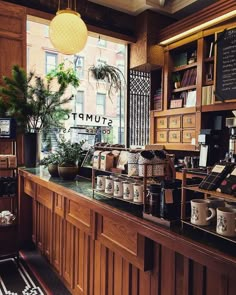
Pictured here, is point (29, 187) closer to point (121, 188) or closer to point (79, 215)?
point (79, 215)

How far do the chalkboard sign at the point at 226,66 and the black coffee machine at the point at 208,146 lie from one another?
47 cm

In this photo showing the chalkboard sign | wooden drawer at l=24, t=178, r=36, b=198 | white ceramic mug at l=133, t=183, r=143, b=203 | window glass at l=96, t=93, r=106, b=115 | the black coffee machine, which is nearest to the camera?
white ceramic mug at l=133, t=183, r=143, b=203

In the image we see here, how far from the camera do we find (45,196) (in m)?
2.61

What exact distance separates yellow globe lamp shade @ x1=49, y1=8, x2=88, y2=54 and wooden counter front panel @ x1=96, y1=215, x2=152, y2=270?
170 centimetres

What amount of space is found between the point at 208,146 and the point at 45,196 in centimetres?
222

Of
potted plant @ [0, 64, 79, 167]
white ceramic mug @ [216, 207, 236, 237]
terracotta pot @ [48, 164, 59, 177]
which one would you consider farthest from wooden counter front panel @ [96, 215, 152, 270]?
potted plant @ [0, 64, 79, 167]

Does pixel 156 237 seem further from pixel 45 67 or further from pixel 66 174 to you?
pixel 45 67

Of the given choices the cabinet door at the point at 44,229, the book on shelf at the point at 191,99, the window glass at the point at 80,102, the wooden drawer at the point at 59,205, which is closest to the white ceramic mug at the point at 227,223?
the wooden drawer at the point at 59,205

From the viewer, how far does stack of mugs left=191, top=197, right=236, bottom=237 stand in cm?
103

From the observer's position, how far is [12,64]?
11.6ft

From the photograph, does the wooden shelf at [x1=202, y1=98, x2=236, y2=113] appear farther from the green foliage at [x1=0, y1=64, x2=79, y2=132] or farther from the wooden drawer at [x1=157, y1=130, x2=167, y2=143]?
the green foliage at [x1=0, y1=64, x2=79, y2=132]

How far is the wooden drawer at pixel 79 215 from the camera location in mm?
1863

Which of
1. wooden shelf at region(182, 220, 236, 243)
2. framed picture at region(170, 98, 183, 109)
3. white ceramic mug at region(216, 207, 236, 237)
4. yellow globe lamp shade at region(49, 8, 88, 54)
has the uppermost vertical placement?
yellow globe lamp shade at region(49, 8, 88, 54)

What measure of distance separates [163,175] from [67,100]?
7.63ft
